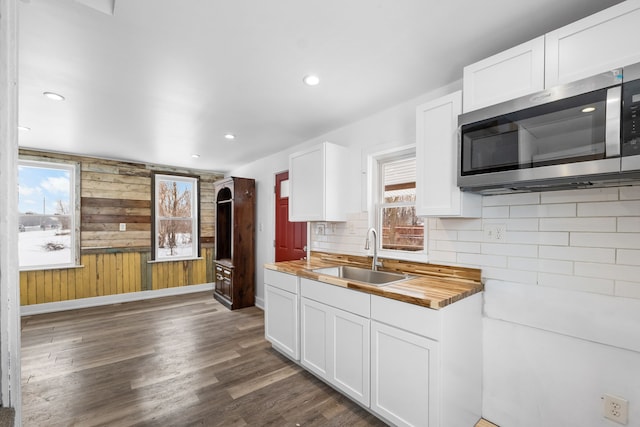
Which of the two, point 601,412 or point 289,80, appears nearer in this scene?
point 601,412

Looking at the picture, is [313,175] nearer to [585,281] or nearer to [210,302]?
[585,281]

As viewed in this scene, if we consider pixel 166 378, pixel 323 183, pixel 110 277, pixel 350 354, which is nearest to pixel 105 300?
pixel 110 277

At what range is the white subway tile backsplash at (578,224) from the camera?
158 cm

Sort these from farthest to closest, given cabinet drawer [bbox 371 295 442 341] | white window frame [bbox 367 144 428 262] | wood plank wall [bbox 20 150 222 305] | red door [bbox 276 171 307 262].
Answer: wood plank wall [bbox 20 150 222 305] < red door [bbox 276 171 307 262] < white window frame [bbox 367 144 428 262] < cabinet drawer [bbox 371 295 442 341]

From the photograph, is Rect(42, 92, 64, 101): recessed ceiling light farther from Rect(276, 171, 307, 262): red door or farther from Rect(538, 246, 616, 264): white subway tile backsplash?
Rect(538, 246, 616, 264): white subway tile backsplash

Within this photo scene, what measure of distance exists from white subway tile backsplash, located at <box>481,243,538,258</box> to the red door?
2.21 metres

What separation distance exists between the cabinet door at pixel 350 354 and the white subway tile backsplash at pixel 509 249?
0.98 metres

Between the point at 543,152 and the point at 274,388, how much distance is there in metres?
2.47

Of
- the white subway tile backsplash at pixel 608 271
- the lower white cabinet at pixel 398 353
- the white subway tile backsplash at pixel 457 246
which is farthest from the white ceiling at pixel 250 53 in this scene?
the lower white cabinet at pixel 398 353

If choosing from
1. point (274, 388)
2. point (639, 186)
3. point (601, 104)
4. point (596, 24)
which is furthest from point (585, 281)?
point (274, 388)

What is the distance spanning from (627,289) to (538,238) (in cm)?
45

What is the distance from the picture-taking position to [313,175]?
3.11 m

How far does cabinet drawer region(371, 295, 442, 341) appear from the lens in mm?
1633

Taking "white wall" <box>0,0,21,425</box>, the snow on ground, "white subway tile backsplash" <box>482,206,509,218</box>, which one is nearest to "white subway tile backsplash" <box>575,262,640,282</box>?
"white subway tile backsplash" <box>482,206,509,218</box>
